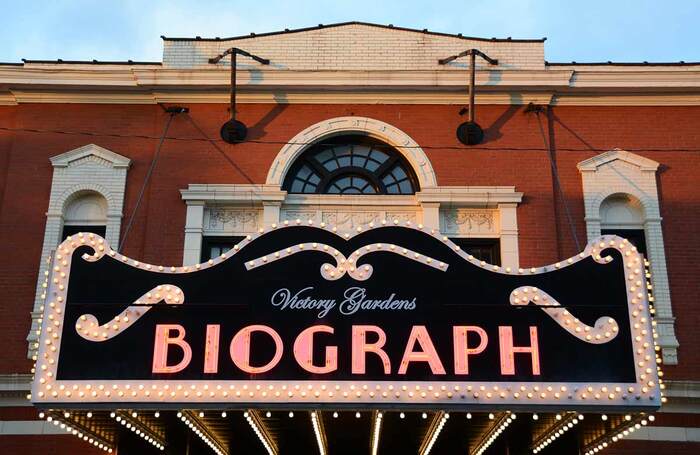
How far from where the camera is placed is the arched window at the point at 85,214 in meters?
17.9

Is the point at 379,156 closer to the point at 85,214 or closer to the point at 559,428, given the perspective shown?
the point at 85,214

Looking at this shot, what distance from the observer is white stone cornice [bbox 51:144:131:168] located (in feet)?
59.1

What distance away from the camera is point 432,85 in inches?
722

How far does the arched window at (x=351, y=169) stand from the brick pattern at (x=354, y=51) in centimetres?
162

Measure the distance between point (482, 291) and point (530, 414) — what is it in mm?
1843

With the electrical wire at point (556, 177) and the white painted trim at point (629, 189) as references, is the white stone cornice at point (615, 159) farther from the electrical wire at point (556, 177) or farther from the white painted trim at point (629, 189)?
the electrical wire at point (556, 177)

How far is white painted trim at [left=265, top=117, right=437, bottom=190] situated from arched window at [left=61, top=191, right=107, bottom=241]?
3217 millimetres

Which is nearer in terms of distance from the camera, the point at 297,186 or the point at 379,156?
the point at 297,186

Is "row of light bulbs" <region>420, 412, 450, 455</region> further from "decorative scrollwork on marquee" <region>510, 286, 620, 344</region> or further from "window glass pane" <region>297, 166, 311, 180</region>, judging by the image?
"window glass pane" <region>297, 166, 311, 180</region>

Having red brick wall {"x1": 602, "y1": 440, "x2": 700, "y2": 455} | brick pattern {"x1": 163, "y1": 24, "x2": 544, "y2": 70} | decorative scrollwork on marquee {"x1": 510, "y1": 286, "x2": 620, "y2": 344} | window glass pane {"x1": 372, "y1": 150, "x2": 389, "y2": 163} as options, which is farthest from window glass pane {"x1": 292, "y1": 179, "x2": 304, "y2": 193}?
red brick wall {"x1": 602, "y1": 440, "x2": 700, "y2": 455}

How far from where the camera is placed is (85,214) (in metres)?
18.0

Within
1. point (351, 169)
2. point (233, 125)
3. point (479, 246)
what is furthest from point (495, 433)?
point (233, 125)

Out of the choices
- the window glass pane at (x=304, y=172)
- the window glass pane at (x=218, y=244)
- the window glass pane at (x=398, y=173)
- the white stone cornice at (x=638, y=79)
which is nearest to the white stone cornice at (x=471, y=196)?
the window glass pane at (x=398, y=173)

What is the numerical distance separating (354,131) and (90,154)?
5.10m
